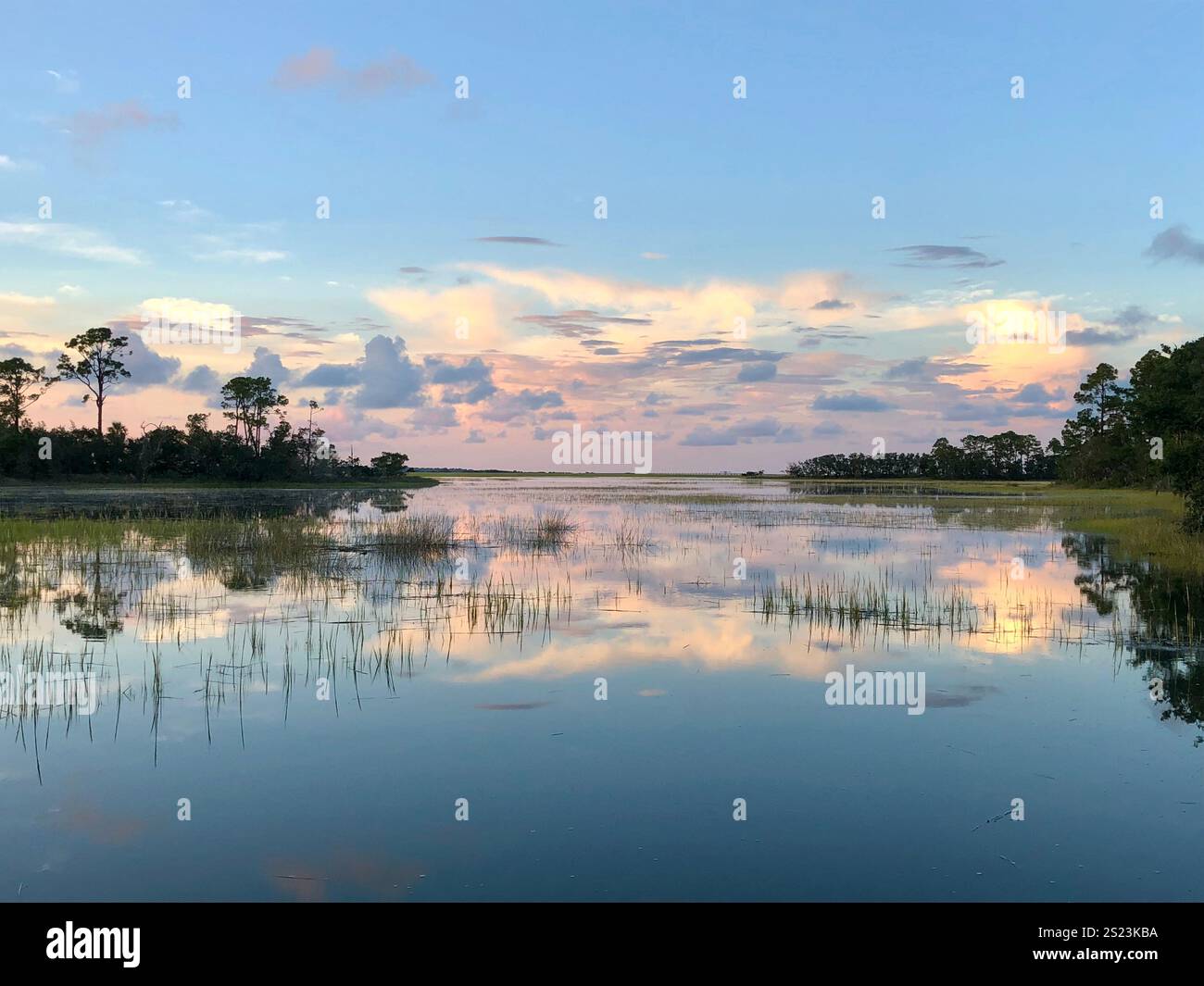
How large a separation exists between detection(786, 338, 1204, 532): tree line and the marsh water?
39.6 feet

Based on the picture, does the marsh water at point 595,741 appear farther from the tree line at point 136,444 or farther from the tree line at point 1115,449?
the tree line at point 136,444

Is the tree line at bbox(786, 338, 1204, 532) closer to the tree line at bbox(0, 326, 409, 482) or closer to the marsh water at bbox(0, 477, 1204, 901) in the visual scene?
the marsh water at bbox(0, 477, 1204, 901)

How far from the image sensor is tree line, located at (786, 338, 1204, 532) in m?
31.7

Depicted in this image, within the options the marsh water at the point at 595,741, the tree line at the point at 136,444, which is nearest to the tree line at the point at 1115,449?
the marsh water at the point at 595,741

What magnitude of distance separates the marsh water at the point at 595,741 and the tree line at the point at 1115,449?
12080 mm

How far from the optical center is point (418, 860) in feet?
22.9

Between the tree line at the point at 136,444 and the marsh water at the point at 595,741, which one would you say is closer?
the marsh water at the point at 595,741

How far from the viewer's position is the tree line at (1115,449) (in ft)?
104

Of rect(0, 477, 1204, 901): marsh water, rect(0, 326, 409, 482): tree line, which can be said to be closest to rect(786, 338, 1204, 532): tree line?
rect(0, 477, 1204, 901): marsh water

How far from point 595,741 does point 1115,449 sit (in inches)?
3443
